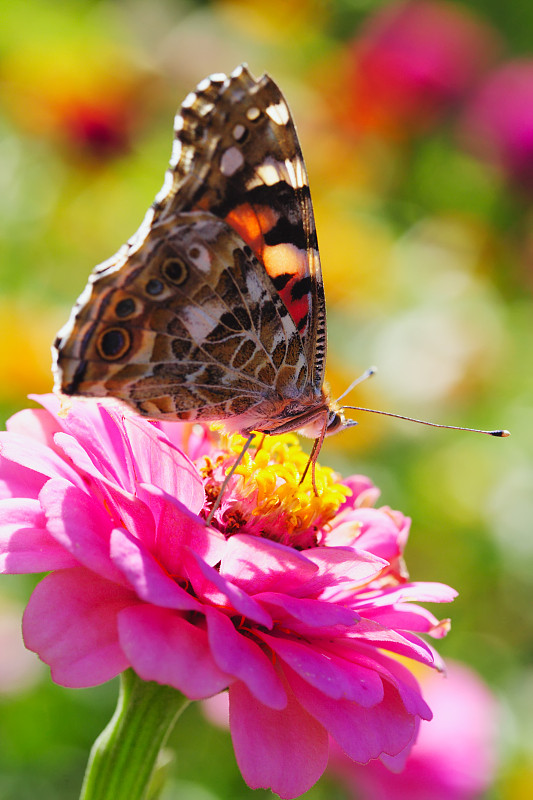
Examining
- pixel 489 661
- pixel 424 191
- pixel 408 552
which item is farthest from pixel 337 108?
pixel 489 661

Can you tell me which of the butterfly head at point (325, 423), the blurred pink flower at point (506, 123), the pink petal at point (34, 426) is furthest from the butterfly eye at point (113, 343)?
the blurred pink flower at point (506, 123)

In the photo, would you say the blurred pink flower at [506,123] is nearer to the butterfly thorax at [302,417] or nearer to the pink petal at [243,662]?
the butterfly thorax at [302,417]

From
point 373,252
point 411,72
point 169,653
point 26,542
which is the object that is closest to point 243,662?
point 169,653

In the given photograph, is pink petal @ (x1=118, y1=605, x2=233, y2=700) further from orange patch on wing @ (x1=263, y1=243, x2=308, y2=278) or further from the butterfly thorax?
orange patch on wing @ (x1=263, y1=243, x2=308, y2=278)

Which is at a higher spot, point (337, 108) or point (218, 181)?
point (337, 108)

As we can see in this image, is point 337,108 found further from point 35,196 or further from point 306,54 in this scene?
point 35,196
